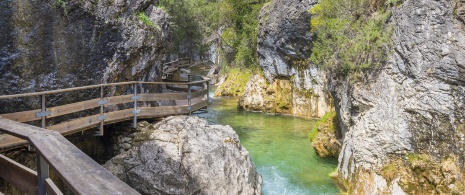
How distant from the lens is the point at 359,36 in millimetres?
9102

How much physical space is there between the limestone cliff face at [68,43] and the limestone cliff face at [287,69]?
8741 millimetres

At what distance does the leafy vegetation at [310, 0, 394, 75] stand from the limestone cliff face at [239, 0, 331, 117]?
5691 millimetres

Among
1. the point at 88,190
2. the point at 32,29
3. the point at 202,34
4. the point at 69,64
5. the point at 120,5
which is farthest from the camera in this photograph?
the point at 202,34

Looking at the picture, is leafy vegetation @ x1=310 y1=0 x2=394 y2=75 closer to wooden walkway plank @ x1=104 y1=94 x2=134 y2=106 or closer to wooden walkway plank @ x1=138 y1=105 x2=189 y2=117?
wooden walkway plank @ x1=138 y1=105 x2=189 y2=117

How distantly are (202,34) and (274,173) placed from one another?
103 ft

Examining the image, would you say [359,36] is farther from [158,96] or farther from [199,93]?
[158,96]

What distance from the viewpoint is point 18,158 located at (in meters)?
6.71

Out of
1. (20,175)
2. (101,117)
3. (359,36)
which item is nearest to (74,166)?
(20,175)

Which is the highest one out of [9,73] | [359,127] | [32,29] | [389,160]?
[32,29]

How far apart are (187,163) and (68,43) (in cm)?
417

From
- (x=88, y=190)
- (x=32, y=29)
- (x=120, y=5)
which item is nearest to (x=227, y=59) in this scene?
(x=120, y=5)

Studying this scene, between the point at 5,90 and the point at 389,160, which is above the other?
the point at 5,90

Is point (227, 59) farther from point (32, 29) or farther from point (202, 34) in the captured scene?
point (32, 29)

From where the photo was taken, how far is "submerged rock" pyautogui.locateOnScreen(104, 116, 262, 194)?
7.45 meters
